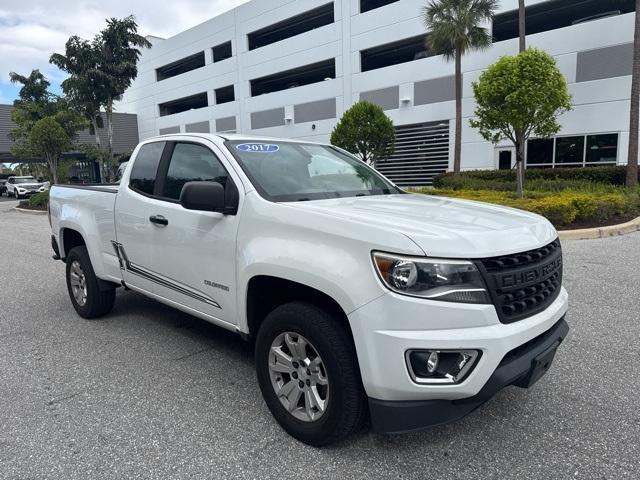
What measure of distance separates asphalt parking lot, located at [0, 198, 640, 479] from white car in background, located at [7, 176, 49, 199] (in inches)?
1459

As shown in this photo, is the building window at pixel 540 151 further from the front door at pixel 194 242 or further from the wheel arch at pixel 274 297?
the wheel arch at pixel 274 297

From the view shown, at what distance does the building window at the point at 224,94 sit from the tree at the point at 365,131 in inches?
708

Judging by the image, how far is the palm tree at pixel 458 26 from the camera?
2003 centimetres

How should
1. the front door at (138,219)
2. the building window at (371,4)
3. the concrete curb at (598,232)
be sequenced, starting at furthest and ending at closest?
the building window at (371,4) → the concrete curb at (598,232) → the front door at (138,219)

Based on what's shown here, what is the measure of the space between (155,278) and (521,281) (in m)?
2.76

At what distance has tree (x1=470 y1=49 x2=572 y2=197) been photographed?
1273 centimetres

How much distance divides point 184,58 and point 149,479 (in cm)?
4235

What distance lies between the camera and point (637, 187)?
603 inches

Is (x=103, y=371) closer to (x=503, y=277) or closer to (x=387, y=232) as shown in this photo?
(x=387, y=232)

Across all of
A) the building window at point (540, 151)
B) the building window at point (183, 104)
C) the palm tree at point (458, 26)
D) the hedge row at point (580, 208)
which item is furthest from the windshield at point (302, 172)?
the building window at point (183, 104)

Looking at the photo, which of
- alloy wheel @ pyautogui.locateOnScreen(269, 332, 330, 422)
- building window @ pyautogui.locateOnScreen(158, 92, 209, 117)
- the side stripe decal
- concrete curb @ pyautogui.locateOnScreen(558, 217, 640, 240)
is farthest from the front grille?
building window @ pyautogui.locateOnScreen(158, 92, 209, 117)

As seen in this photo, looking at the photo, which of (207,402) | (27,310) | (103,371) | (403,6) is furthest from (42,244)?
(403,6)

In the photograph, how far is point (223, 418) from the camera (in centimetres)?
298

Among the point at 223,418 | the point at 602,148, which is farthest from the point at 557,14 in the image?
the point at 223,418
